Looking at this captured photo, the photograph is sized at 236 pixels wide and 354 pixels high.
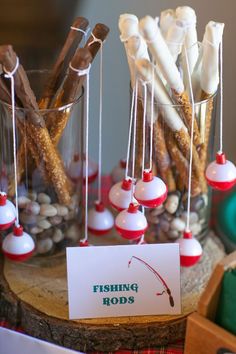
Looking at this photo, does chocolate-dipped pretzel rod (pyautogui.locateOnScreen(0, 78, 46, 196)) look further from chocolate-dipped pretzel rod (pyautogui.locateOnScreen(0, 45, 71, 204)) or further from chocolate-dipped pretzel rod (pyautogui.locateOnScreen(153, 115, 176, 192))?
chocolate-dipped pretzel rod (pyautogui.locateOnScreen(153, 115, 176, 192))

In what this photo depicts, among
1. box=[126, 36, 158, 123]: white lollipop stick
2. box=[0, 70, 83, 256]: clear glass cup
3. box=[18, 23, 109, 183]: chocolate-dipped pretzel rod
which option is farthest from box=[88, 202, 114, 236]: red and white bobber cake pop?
box=[126, 36, 158, 123]: white lollipop stick

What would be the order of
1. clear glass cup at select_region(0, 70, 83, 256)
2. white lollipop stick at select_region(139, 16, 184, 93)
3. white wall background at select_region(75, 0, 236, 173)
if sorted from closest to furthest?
white lollipop stick at select_region(139, 16, 184, 93)
clear glass cup at select_region(0, 70, 83, 256)
white wall background at select_region(75, 0, 236, 173)

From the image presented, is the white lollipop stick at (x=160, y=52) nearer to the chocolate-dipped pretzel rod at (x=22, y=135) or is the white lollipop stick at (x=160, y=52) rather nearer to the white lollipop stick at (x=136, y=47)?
the white lollipop stick at (x=136, y=47)

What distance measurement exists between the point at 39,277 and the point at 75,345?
0.35 ft

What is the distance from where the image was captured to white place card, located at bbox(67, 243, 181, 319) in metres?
0.76

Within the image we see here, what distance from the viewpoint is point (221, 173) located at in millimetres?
762

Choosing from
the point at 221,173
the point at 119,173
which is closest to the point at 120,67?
the point at 119,173

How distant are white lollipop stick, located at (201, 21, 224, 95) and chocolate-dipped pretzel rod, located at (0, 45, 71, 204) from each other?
0.61ft

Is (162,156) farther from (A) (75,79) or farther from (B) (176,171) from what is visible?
(A) (75,79)

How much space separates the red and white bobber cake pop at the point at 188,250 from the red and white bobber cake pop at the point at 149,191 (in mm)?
81

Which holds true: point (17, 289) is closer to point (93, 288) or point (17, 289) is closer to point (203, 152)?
point (93, 288)

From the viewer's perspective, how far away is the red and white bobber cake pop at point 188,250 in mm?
792

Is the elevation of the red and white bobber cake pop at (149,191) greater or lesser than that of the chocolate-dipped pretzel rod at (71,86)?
lesser

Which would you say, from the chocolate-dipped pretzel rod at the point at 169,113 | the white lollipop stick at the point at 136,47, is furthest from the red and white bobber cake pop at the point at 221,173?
the white lollipop stick at the point at 136,47
